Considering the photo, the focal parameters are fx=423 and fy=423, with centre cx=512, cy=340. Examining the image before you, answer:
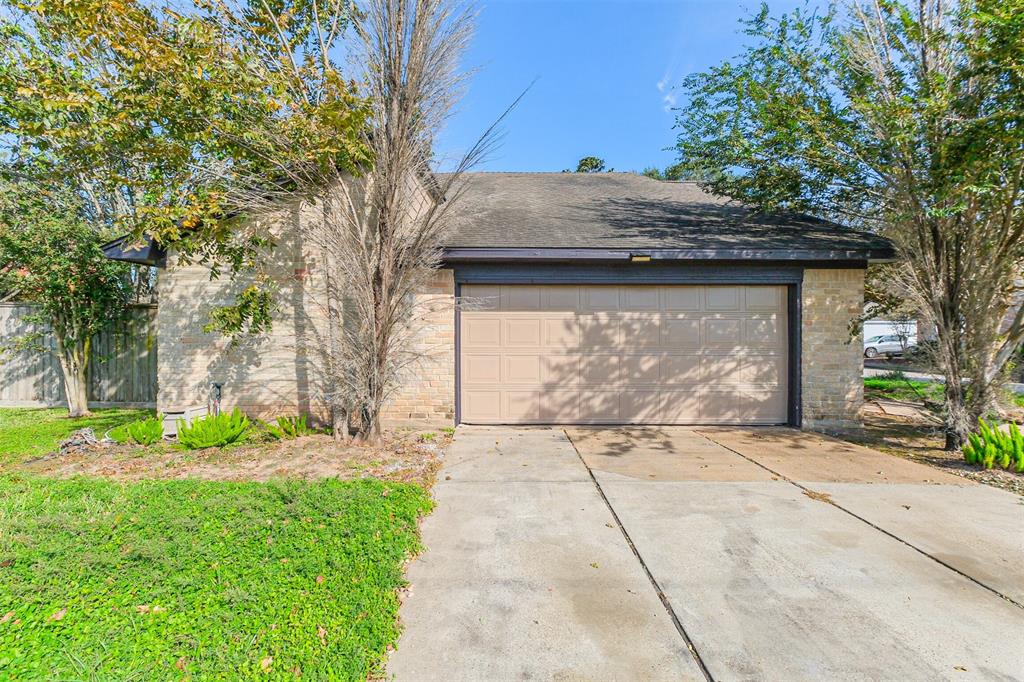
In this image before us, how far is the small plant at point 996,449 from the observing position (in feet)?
14.8

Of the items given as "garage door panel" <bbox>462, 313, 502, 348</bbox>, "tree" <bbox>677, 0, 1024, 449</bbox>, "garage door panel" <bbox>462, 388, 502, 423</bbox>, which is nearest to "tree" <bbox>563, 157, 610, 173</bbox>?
"tree" <bbox>677, 0, 1024, 449</bbox>

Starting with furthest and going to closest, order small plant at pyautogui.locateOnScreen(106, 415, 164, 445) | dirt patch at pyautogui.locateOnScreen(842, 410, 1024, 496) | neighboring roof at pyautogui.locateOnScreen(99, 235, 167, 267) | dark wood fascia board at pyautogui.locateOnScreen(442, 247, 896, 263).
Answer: dark wood fascia board at pyautogui.locateOnScreen(442, 247, 896, 263) < neighboring roof at pyautogui.locateOnScreen(99, 235, 167, 267) < small plant at pyautogui.locateOnScreen(106, 415, 164, 445) < dirt patch at pyautogui.locateOnScreen(842, 410, 1024, 496)

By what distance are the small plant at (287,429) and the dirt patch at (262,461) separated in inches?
5.1

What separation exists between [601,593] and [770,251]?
18.5ft

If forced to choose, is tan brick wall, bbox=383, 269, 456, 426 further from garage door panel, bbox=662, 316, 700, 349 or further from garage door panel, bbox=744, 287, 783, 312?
garage door panel, bbox=744, 287, 783, 312

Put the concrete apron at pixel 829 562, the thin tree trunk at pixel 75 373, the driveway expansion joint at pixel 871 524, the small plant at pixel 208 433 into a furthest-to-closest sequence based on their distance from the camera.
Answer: the thin tree trunk at pixel 75 373, the small plant at pixel 208 433, the driveway expansion joint at pixel 871 524, the concrete apron at pixel 829 562

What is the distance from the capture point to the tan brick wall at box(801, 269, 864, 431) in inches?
257

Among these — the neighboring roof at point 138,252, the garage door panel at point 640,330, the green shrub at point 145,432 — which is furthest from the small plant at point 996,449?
the neighboring roof at point 138,252

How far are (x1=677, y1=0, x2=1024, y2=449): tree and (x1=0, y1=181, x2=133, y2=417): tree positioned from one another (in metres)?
10.9

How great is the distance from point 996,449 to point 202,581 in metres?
7.47

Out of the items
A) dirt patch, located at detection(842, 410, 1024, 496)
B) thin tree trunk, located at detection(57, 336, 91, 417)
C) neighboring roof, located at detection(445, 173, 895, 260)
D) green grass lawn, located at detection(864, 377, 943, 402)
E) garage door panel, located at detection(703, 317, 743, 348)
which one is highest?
neighboring roof, located at detection(445, 173, 895, 260)

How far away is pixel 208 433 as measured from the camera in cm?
532

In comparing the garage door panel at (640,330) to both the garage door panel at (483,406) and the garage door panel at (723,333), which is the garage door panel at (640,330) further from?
the garage door panel at (483,406)

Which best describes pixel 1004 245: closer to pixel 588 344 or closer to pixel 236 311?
pixel 588 344
